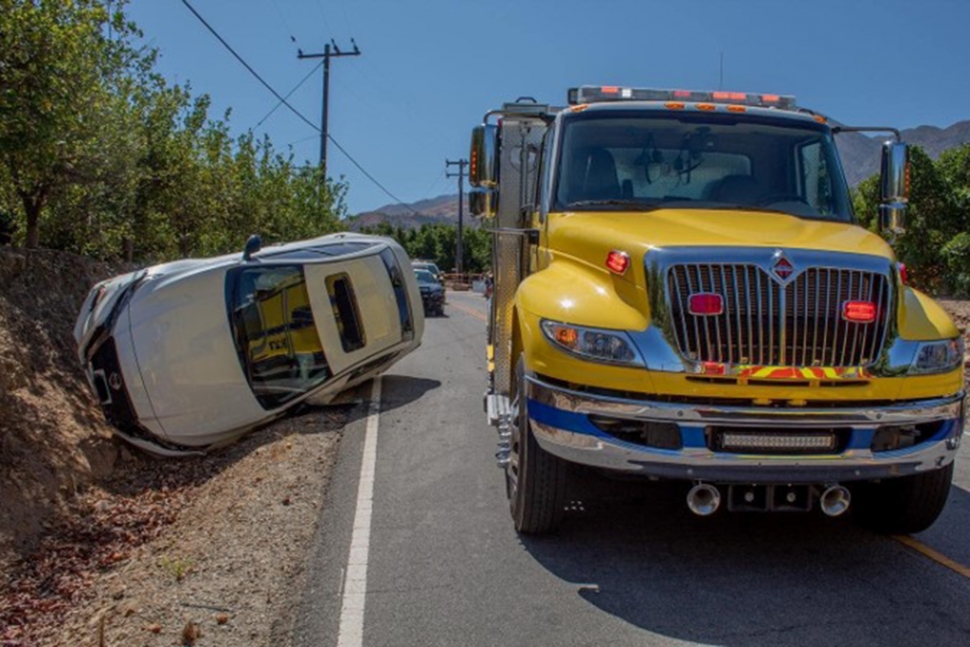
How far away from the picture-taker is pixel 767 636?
13.8ft

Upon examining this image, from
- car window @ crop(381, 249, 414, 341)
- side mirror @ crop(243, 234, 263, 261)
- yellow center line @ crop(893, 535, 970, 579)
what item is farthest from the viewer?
car window @ crop(381, 249, 414, 341)

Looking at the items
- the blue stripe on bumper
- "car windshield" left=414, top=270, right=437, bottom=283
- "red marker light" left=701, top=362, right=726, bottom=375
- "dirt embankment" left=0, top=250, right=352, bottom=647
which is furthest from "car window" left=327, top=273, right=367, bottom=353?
"car windshield" left=414, top=270, right=437, bottom=283

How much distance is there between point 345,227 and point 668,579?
130ft

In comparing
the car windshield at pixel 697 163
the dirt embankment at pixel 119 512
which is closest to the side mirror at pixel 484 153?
the car windshield at pixel 697 163

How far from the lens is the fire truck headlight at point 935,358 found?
189 inches

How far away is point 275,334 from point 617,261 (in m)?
6.05

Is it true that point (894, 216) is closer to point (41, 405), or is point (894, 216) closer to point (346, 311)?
point (346, 311)

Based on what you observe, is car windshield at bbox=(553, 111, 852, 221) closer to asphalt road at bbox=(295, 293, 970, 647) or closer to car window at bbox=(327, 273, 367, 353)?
asphalt road at bbox=(295, 293, 970, 647)

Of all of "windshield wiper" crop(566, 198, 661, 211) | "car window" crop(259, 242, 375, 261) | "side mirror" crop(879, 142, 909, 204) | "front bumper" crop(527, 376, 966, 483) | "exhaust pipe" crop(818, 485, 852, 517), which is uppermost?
"side mirror" crop(879, 142, 909, 204)

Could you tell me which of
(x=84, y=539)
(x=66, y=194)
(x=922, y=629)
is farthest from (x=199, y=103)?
(x=922, y=629)

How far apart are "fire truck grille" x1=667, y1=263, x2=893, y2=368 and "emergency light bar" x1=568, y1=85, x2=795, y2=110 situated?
7.60ft

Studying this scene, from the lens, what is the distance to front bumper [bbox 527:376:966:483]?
15.2ft

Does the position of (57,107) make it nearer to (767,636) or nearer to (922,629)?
(767,636)

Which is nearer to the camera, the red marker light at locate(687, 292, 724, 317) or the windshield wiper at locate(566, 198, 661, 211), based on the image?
the red marker light at locate(687, 292, 724, 317)
